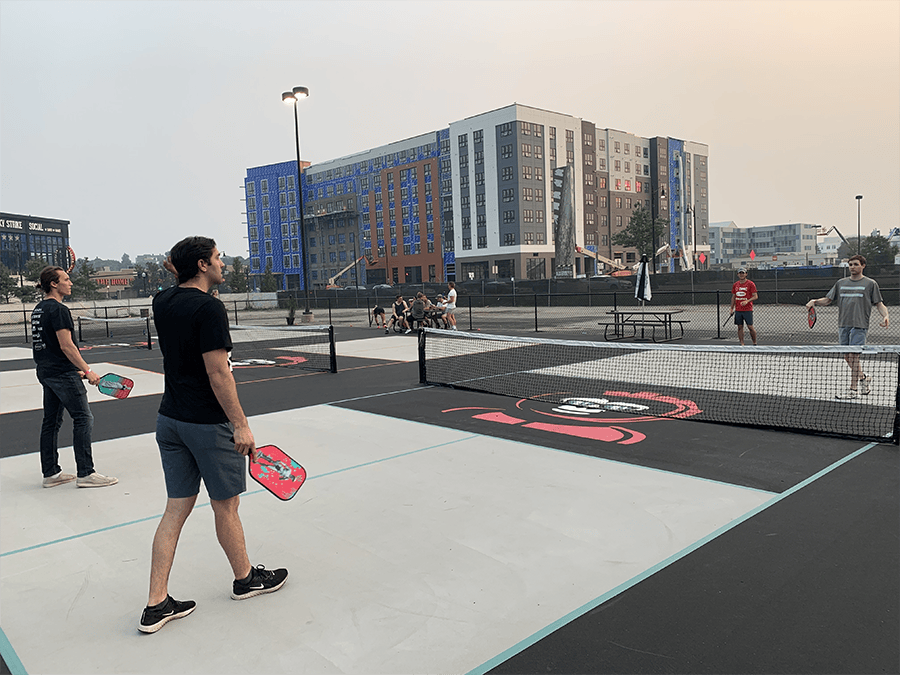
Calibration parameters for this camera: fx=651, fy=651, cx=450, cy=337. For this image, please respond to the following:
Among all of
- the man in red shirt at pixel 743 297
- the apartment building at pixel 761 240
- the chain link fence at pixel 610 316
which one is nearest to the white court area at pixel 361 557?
the man in red shirt at pixel 743 297

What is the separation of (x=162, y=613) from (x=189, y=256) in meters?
2.04

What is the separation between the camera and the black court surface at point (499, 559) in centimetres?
336

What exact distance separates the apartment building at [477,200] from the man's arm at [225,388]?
77.5 m

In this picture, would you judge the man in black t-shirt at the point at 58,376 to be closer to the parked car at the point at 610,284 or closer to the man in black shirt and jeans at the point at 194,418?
the man in black shirt and jeans at the point at 194,418

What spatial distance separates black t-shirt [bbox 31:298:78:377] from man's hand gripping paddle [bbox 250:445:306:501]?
3.27 m

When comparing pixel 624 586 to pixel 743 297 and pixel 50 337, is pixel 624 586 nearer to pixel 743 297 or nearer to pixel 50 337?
pixel 50 337

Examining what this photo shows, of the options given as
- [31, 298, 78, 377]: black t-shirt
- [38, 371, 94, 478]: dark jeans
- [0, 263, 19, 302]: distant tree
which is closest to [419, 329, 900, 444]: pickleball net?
[38, 371, 94, 478]: dark jeans

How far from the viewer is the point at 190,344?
3.68 metres

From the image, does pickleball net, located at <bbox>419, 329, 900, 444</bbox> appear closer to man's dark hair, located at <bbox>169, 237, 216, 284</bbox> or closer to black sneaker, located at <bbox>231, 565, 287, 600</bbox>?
black sneaker, located at <bbox>231, 565, 287, 600</bbox>

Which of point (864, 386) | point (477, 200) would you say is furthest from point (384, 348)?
point (477, 200)

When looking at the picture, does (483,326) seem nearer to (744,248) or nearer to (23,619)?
(23,619)

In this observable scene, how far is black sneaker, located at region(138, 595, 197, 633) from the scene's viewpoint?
3.64 metres

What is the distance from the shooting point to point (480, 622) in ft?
11.9

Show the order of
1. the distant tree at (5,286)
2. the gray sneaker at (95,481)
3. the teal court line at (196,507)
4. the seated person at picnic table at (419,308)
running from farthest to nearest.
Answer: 1. the distant tree at (5,286)
2. the seated person at picnic table at (419,308)
3. the gray sneaker at (95,481)
4. the teal court line at (196,507)
